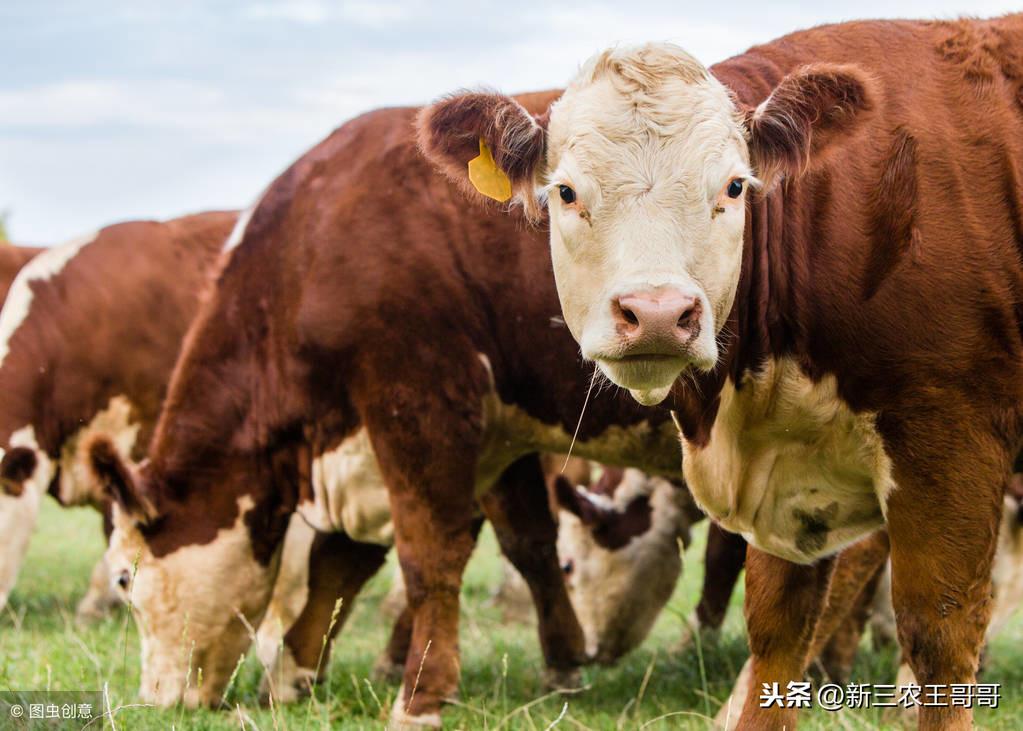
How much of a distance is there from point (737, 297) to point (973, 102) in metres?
1.01

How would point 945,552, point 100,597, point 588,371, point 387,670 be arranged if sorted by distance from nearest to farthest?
point 945,552, point 588,371, point 387,670, point 100,597

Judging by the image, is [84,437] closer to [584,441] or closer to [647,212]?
[584,441]

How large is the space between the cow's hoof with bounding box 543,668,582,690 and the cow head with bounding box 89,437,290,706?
1.41m

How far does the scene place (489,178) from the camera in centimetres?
415

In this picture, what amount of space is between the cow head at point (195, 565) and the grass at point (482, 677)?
202 millimetres

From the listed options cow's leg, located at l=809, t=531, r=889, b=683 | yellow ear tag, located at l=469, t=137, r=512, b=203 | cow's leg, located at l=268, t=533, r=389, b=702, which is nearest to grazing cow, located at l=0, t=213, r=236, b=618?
cow's leg, located at l=268, t=533, r=389, b=702

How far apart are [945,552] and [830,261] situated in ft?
2.96

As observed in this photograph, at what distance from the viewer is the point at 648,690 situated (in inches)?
247

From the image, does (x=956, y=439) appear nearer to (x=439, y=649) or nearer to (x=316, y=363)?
(x=439, y=649)

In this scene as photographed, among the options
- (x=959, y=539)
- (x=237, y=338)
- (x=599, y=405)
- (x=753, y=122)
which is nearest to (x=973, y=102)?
(x=753, y=122)

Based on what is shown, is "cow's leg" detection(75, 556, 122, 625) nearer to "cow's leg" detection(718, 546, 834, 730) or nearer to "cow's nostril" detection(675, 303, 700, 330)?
"cow's leg" detection(718, 546, 834, 730)

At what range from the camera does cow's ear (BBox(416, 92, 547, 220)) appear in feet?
13.3

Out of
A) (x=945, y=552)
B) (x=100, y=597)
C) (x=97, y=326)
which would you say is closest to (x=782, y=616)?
(x=945, y=552)

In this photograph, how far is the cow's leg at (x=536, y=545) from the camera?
6699 mm
